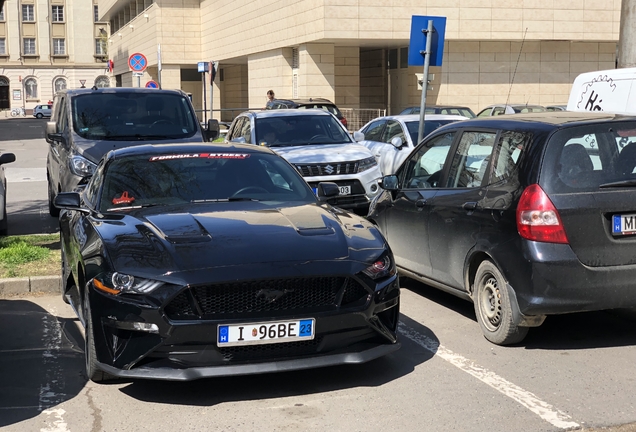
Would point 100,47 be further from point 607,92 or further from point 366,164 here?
point 607,92

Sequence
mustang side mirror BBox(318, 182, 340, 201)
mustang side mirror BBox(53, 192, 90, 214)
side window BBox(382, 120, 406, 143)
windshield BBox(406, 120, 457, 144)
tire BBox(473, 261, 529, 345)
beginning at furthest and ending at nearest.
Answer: side window BBox(382, 120, 406, 143) → windshield BBox(406, 120, 457, 144) → mustang side mirror BBox(318, 182, 340, 201) → mustang side mirror BBox(53, 192, 90, 214) → tire BBox(473, 261, 529, 345)

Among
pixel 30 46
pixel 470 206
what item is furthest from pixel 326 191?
pixel 30 46

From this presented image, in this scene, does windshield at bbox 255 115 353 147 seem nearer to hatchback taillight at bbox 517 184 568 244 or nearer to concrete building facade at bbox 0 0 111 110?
hatchback taillight at bbox 517 184 568 244

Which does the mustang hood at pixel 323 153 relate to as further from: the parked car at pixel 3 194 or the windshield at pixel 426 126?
the parked car at pixel 3 194

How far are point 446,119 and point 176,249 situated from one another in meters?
11.6

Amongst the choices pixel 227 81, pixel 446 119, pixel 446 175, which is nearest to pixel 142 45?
pixel 227 81

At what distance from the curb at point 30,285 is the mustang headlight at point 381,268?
13.5ft

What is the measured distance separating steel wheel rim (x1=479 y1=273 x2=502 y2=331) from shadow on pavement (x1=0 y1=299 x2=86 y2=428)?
2.89 meters

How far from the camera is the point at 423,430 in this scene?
4.77m

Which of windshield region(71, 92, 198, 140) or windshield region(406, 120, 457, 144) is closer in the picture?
windshield region(71, 92, 198, 140)

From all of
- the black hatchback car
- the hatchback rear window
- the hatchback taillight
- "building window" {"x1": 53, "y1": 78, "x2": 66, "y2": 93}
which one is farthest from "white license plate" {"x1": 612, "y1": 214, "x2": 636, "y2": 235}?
"building window" {"x1": 53, "y1": 78, "x2": 66, "y2": 93}

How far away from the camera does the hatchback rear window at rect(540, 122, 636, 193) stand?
6.16 metres

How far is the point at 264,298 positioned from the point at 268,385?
0.73 m

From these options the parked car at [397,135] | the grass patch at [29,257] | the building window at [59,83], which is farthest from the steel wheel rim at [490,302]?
the building window at [59,83]
